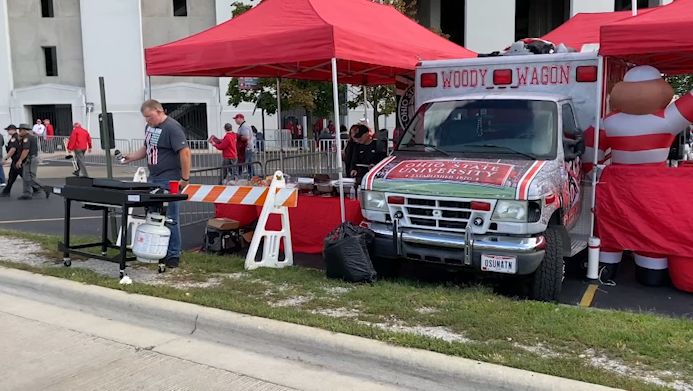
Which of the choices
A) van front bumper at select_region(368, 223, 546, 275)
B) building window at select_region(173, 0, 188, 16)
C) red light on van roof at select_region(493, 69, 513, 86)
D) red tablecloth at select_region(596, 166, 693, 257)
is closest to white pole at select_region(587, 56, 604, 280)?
red tablecloth at select_region(596, 166, 693, 257)

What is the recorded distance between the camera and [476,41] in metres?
31.6

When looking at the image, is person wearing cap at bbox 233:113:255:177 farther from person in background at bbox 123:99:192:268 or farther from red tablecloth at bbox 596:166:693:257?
red tablecloth at bbox 596:166:693:257

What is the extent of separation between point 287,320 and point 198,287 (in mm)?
1570

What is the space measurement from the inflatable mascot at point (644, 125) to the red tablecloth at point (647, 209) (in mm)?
178

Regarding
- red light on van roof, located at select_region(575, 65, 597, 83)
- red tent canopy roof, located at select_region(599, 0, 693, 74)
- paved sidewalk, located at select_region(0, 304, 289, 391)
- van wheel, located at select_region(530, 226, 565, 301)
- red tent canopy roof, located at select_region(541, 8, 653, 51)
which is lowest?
paved sidewalk, located at select_region(0, 304, 289, 391)

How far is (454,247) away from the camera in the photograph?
18.7 ft

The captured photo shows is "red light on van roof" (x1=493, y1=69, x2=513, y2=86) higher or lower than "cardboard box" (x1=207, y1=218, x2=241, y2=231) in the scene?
higher

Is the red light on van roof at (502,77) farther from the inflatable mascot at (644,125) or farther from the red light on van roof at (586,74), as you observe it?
the inflatable mascot at (644,125)

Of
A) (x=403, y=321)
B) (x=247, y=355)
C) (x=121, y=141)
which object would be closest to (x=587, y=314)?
(x=403, y=321)

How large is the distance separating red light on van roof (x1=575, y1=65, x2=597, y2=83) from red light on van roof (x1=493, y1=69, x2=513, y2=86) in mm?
784

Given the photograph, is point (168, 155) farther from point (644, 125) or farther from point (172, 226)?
point (644, 125)

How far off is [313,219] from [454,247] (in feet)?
8.84

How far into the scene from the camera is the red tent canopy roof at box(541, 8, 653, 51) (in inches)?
494

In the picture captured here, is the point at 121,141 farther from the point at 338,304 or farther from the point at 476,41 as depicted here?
the point at 338,304
